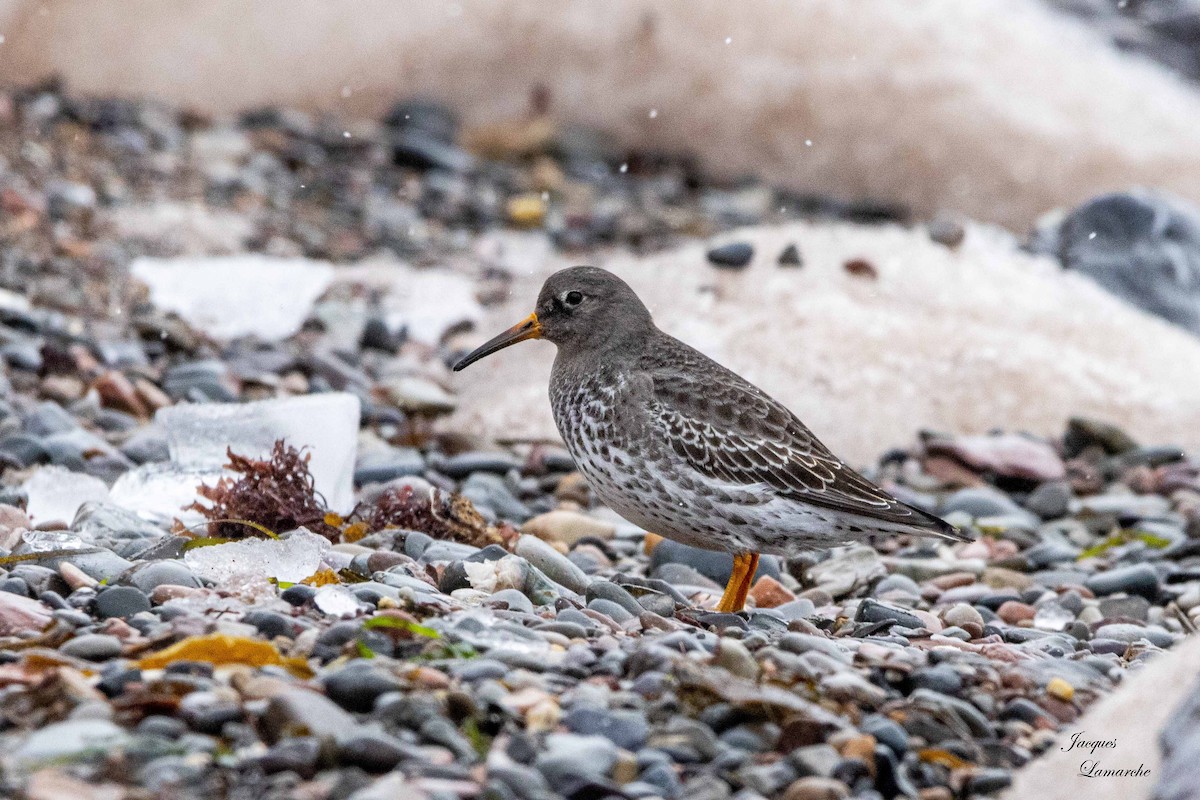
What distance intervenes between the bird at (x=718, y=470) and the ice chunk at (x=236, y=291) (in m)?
4.89

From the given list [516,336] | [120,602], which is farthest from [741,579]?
[120,602]

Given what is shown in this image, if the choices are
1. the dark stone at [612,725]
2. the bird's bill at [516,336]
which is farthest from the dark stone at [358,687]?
the bird's bill at [516,336]

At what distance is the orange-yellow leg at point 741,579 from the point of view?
248 inches

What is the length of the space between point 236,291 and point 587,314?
5.04m

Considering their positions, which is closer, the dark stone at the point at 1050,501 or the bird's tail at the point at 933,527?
the bird's tail at the point at 933,527

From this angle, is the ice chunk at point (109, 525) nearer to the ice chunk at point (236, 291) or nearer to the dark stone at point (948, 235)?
the ice chunk at point (236, 291)

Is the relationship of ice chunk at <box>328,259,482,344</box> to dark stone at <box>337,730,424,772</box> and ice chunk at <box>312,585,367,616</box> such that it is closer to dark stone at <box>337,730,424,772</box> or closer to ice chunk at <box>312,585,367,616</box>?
ice chunk at <box>312,585,367,616</box>

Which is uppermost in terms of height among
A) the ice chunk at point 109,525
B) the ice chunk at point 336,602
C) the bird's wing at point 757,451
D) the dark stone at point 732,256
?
the dark stone at point 732,256

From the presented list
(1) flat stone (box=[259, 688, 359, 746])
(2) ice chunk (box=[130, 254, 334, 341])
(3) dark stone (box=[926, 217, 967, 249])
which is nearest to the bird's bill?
(1) flat stone (box=[259, 688, 359, 746])

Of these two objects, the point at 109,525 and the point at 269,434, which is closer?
the point at 109,525

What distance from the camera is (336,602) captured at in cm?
504

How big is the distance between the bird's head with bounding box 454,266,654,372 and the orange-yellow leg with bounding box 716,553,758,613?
4.06 ft

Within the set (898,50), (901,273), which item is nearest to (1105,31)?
(898,50)
